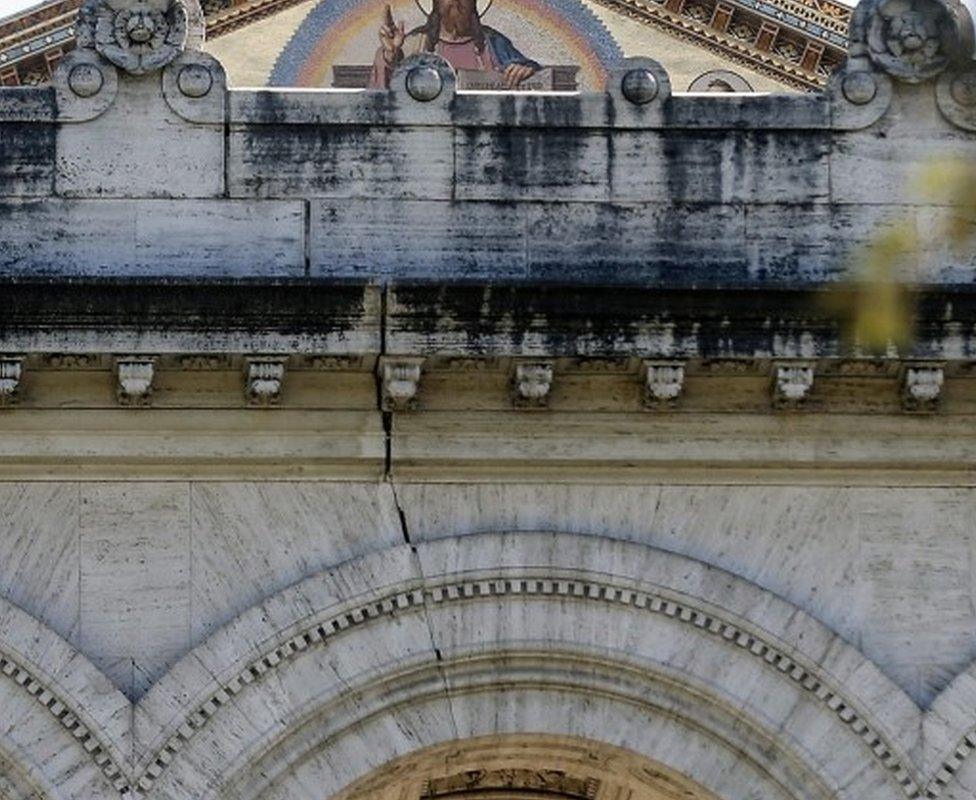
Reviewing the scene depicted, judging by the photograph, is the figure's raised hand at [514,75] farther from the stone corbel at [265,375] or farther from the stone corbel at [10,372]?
the stone corbel at [10,372]

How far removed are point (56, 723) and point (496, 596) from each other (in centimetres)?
245

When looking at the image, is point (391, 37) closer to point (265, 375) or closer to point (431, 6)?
point (431, 6)

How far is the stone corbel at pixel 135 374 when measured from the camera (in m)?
25.6

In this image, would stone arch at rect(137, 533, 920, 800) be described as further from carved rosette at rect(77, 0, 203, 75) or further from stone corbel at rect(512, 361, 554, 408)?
carved rosette at rect(77, 0, 203, 75)

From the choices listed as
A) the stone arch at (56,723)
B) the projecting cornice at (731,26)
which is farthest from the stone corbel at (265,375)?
the projecting cornice at (731,26)

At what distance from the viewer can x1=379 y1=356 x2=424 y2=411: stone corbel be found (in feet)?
84.2

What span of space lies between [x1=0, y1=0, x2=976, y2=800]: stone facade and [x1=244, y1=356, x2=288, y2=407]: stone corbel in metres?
0.02

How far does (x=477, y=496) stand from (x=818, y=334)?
2045 mm

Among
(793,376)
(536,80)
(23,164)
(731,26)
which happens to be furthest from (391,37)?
(793,376)

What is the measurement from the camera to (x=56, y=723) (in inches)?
1006

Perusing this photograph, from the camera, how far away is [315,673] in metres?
25.7

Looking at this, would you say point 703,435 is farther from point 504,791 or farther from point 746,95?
point 504,791

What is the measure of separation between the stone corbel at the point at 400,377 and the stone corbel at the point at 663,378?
1.22m

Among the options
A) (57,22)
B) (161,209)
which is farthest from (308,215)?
(57,22)
